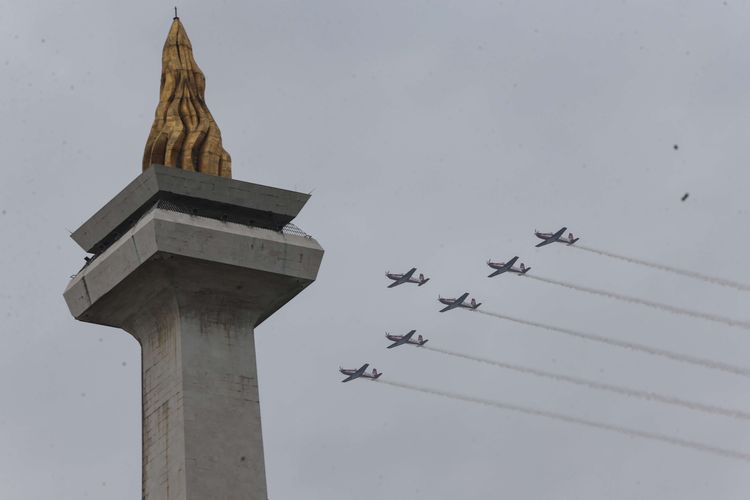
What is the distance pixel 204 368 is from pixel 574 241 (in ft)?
220

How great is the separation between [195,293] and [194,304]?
589mm

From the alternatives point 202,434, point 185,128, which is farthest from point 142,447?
point 185,128

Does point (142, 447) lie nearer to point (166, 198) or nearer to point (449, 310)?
point (166, 198)

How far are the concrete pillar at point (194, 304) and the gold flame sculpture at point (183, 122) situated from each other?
4318 mm

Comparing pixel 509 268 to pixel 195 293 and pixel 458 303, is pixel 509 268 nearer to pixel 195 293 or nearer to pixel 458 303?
pixel 458 303

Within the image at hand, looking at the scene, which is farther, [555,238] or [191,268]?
[555,238]

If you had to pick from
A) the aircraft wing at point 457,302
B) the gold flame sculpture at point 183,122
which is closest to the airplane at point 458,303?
the aircraft wing at point 457,302

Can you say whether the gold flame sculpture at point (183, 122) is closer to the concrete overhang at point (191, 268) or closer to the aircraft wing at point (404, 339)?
the concrete overhang at point (191, 268)

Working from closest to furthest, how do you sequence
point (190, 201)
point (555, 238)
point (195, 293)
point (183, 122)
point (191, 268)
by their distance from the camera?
1. point (191, 268)
2. point (195, 293)
3. point (190, 201)
4. point (183, 122)
5. point (555, 238)

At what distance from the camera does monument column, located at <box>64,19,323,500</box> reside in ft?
292

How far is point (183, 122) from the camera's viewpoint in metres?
99.6

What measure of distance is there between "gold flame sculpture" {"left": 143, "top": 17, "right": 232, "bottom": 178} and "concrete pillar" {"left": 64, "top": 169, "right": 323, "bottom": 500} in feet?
14.2

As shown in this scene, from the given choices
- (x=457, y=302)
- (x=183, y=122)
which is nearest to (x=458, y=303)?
(x=457, y=302)

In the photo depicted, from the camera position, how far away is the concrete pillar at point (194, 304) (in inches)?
3494
